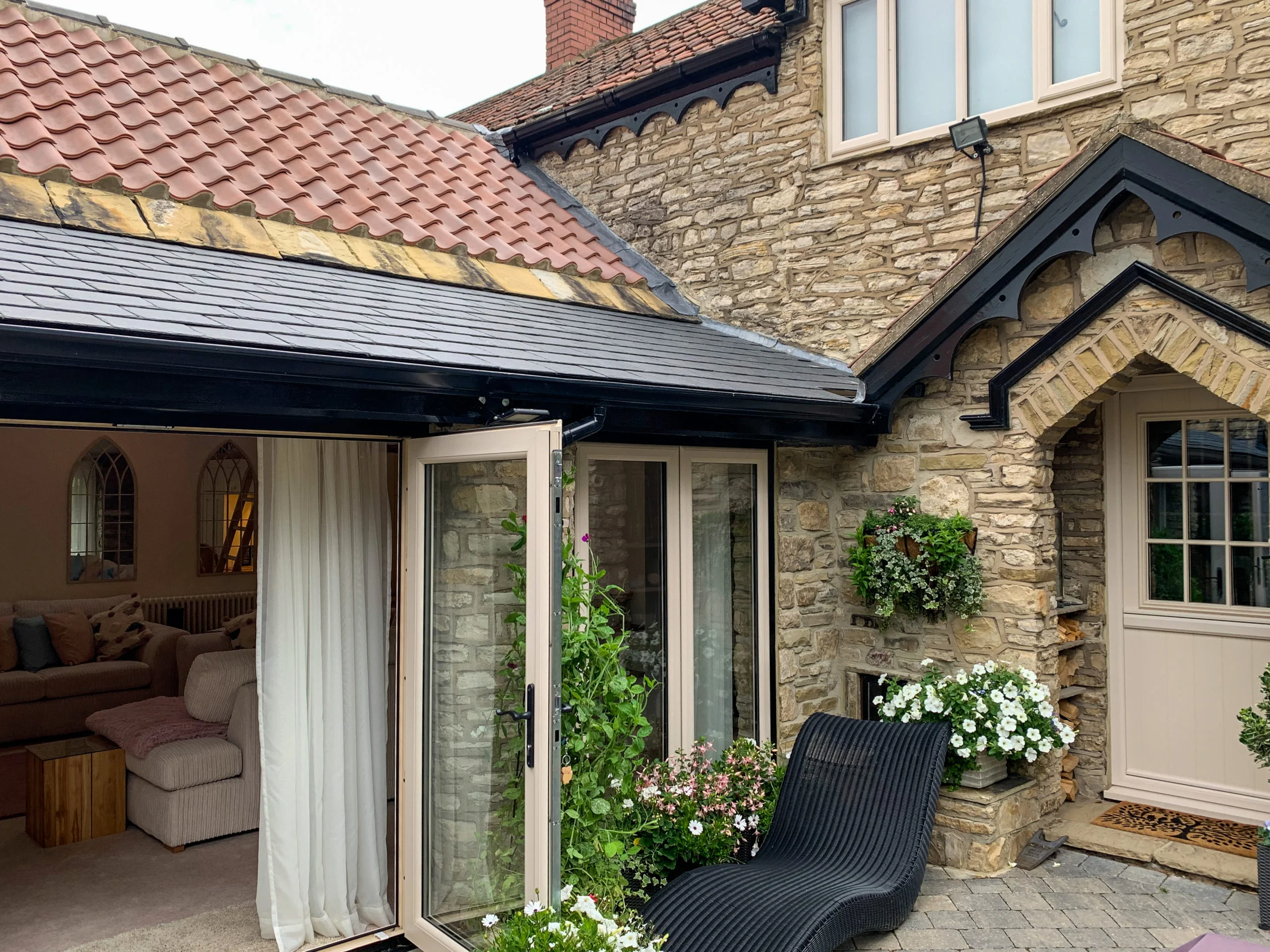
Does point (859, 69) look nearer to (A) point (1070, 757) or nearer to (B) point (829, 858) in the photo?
(A) point (1070, 757)

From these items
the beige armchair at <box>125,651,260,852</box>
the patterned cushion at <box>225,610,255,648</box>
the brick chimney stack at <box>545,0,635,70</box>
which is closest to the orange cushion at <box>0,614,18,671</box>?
the patterned cushion at <box>225,610,255,648</box>

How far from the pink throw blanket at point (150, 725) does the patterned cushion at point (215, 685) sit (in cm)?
7

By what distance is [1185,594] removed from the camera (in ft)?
19.3

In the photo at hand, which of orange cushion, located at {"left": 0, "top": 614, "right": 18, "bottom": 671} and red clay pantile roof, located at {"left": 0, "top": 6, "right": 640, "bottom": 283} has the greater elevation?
red clay pantile roof, located at {"left": 0, "top": 6, "right": 640, "bottom": 283}

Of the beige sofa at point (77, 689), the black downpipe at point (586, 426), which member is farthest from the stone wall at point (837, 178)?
the beige sofa at point (77, 689)

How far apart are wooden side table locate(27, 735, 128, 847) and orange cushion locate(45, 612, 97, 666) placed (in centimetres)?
307

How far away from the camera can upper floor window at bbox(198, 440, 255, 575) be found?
12352mm

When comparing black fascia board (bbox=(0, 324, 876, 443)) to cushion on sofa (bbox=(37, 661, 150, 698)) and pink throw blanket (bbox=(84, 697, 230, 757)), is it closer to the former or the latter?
pink throw blanket (bbox=(84, 697, 230, 757))

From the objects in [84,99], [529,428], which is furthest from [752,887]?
[84,99]

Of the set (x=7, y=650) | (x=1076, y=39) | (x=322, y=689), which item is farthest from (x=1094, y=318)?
(x=7, y=650)

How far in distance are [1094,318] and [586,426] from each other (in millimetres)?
2811

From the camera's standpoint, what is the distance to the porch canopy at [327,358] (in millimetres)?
3205

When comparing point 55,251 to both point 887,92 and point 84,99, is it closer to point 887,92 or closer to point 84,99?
point 84,99

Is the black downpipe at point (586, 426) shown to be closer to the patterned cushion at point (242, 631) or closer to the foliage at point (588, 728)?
the foliage at point (588, 728)
